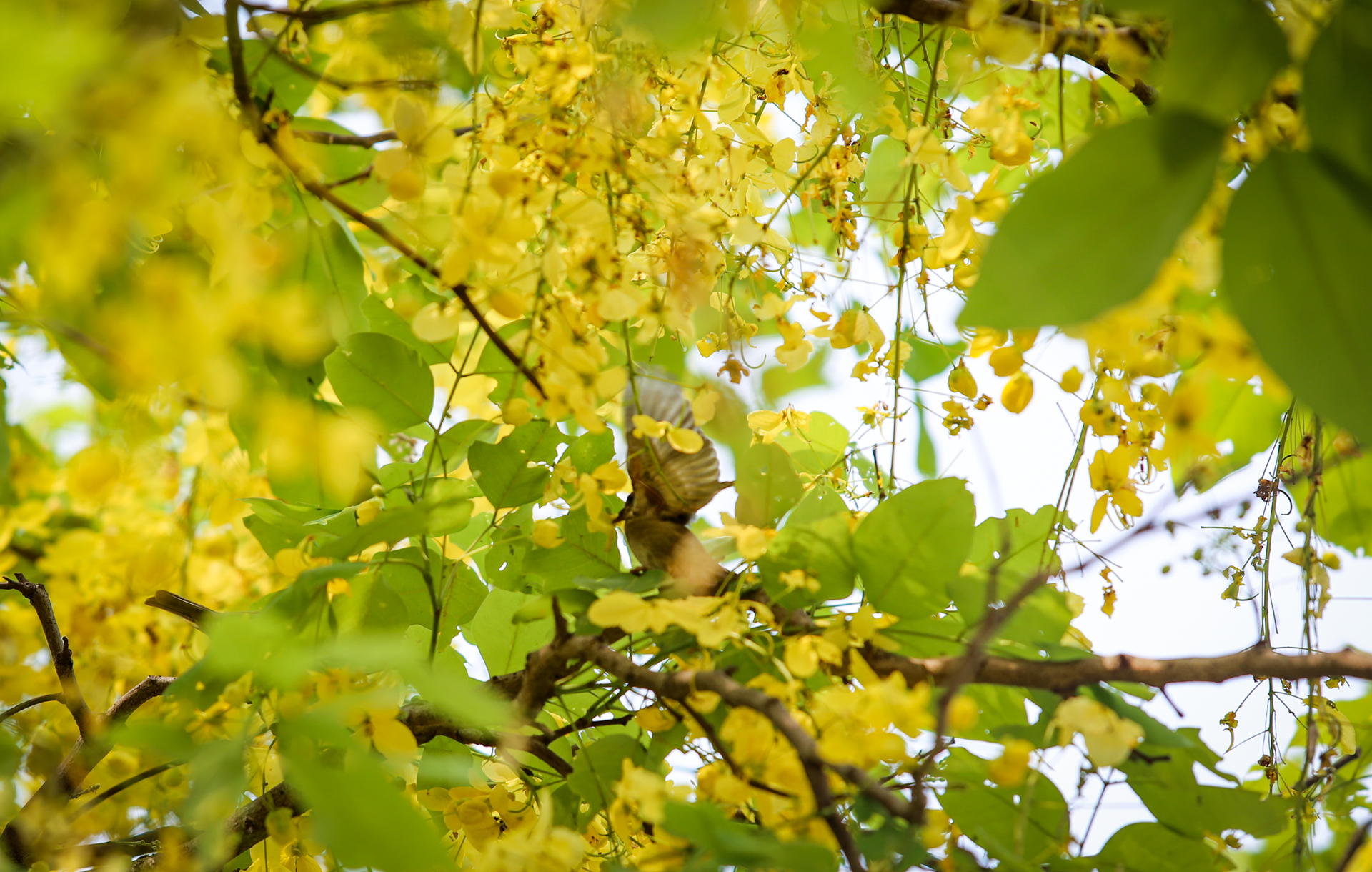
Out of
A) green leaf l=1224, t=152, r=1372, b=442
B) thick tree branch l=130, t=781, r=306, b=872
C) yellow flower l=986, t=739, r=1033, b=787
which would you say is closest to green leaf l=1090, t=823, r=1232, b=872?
yellow flower l=986, t=739, r=1033, b=787

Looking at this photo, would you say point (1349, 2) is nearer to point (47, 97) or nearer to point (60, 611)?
point (47, 97)

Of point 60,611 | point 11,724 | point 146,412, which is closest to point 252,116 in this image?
point 146,412

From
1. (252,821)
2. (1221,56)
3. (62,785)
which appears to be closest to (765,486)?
(1221,56)

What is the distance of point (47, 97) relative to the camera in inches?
8.6

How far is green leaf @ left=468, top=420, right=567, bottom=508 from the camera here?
1.64ft

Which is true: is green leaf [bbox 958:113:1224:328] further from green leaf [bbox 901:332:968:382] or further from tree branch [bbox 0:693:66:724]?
tree branch [bbox 0:693:66:724]

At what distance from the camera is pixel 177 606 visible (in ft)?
1.51

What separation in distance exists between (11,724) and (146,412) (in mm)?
415

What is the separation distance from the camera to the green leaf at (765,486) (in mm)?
454

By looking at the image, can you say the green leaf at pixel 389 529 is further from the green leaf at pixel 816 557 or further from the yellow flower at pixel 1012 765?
the yellow flower at pixel 1012 765

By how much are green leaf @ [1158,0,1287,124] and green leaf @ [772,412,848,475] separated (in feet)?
1.09

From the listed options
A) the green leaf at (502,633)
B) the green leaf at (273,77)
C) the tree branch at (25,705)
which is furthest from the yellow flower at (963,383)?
the tree branch at (25,705)

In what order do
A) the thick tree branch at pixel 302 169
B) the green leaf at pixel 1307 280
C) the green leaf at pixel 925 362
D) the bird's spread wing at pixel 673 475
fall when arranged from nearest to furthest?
the green leaf at pixel 1307 280, the thick tree branch at pixel 302 169, the bird's spread wing at pixel 673 475, the green leaf at pixel 925 362

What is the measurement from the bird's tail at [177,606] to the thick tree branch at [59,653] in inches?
7.5
